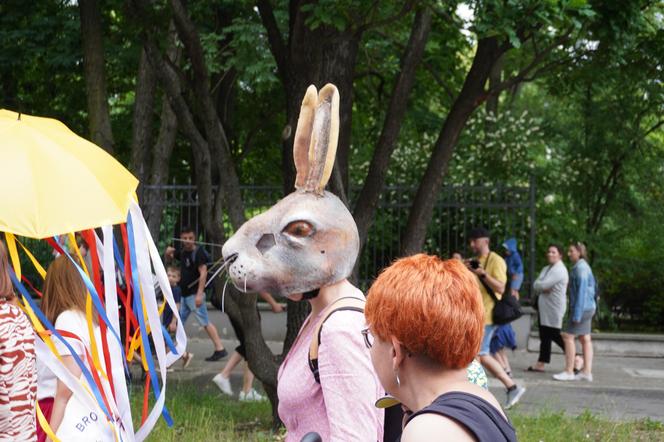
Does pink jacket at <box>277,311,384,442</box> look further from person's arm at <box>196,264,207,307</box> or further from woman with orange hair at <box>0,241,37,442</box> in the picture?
person's arm at <box>196,264,207,307</box>

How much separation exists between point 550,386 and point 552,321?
117cm

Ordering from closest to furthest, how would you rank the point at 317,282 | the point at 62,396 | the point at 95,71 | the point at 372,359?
the point at 372,359 → the point at 317,282 → the point at 62,396 → the point at 95,71

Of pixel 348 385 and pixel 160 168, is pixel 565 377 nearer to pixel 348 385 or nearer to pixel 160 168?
pixel 160 168

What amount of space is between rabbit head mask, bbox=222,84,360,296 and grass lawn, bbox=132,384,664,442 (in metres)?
3.89

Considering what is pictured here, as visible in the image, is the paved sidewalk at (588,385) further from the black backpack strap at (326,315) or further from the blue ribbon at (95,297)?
the black backpack strap at (326,315)

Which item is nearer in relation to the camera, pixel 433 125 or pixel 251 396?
pixel 251 396

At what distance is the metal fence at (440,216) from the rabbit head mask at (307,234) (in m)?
11.9

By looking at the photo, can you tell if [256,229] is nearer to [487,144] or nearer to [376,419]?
[376,419]

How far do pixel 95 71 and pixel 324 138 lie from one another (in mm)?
8270

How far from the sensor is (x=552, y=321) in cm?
1323

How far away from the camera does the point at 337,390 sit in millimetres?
3090

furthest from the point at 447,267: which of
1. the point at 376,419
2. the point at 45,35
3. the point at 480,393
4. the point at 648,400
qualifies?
the point at 45,35

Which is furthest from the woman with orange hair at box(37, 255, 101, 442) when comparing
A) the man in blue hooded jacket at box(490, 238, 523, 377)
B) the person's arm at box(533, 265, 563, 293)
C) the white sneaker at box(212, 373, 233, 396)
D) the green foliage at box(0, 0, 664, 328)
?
the person's arm at box(533, 265, 563, 293)

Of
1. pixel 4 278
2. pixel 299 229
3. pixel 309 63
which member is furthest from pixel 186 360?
pixel 299 229
